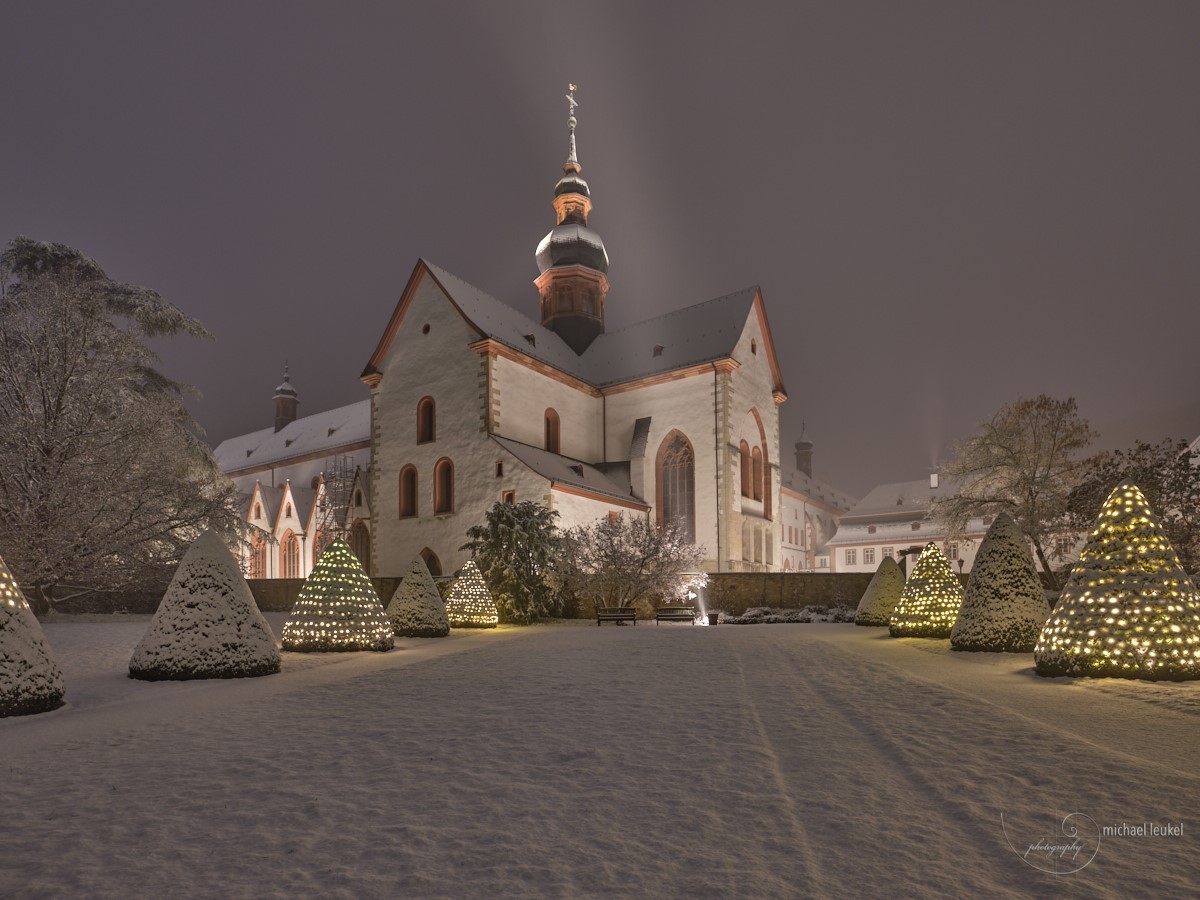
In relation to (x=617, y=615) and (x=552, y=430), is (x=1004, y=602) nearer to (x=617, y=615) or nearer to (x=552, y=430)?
(x=617, y=615)

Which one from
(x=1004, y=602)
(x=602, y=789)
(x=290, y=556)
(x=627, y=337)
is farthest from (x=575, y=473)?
(x=602, y=789)

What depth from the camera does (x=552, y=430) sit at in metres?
36.1

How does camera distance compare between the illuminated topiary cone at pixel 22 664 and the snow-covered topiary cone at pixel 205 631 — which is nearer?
the illuminated topiary cone at pixel 22 664

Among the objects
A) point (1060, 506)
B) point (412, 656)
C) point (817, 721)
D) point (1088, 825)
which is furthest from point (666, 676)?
point (1060, 506)

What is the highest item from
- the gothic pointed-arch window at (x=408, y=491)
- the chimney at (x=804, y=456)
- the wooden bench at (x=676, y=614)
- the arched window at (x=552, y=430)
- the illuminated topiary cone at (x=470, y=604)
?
the chimney at (x=804, y=456)

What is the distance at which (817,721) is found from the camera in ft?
24.4

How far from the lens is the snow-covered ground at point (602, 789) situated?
3.83 meters

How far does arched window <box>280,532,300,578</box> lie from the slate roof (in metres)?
23.6

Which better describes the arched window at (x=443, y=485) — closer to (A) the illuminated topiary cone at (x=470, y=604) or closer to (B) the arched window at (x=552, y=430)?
(B) the arched window at (x=552, y=430)

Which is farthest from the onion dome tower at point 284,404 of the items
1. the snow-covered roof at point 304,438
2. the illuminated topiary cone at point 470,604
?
the illuminated topiary cone at point 470,604

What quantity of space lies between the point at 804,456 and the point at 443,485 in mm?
75925

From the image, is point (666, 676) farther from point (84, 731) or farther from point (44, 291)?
point (44, 291)
